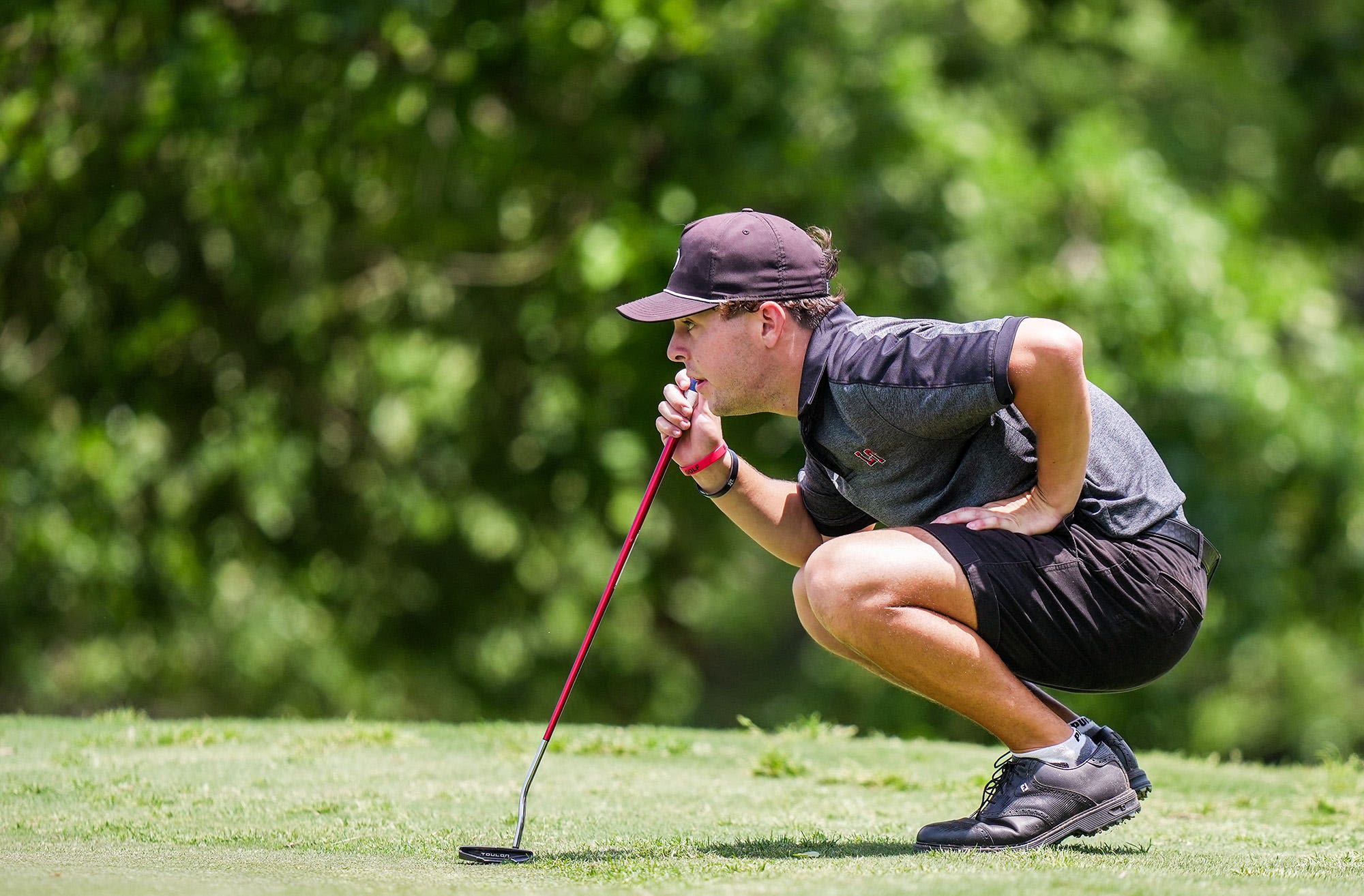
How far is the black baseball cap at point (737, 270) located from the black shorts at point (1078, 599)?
0.61 m

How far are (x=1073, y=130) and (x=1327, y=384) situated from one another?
8.07 ft

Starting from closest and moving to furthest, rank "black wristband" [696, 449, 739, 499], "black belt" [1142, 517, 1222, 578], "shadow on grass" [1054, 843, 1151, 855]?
"shadow on grass" [1054, 843, 1151, 855] → "black belt" [1142, 517, 1222, 578] → "black wristband" [696, 449, 739, 499]

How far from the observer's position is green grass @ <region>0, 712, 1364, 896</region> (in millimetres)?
2908

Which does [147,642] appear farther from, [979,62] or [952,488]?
[952,488]

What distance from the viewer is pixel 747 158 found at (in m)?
8.23

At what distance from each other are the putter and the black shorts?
63 centimetres

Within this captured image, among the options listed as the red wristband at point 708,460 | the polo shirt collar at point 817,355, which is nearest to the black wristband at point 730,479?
the red wristband at point 708,460

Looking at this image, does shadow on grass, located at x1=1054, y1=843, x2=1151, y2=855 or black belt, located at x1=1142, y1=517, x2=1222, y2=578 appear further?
black belt, located at x1=1142, y1=517, x2=1222, y2=578

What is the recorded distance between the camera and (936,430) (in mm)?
3217

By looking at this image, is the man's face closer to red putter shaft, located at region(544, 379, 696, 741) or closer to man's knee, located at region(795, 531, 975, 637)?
red putter shaft, located at region(544, 379, 696, 741)

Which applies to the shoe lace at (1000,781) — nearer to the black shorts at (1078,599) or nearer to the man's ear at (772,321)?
the black shorts at (1078,599)

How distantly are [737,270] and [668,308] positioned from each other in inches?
6.8

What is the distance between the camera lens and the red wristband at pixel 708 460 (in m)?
3.64

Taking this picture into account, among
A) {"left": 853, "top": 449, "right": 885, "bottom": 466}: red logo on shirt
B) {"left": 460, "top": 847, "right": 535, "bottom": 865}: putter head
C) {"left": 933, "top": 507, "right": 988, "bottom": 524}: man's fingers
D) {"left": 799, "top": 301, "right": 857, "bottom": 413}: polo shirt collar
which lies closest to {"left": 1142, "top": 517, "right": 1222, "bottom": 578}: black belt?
{"left": 933, "top": 507, "right": 988, "bottom": 524}: man's fingers
